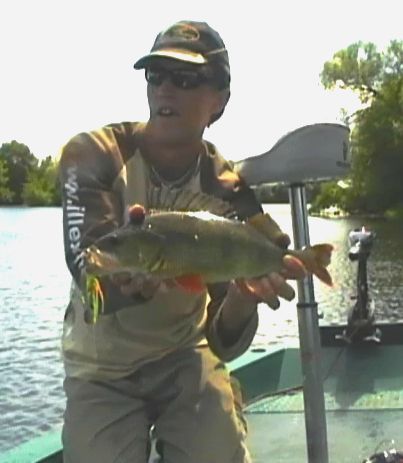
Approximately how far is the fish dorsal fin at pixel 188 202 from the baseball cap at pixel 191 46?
15.3 inches

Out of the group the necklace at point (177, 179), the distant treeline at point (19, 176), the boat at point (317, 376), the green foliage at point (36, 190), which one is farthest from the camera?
the distant treeline at point (19, 176)

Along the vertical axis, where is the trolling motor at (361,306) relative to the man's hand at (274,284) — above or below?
below

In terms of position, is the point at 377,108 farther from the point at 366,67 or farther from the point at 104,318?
the point at 104,318

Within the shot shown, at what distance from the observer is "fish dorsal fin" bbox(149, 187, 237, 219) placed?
2691 millimetres

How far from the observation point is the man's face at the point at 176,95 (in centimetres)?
282

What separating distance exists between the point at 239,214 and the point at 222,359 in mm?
457

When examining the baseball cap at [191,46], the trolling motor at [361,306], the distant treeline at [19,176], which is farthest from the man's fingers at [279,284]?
the distant treeline at [19,176]

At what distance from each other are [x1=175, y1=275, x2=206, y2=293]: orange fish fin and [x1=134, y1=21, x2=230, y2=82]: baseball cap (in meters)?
0.71

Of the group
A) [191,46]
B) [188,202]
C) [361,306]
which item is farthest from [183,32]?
[361,306]

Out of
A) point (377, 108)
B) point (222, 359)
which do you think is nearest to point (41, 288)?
point (222, 359)

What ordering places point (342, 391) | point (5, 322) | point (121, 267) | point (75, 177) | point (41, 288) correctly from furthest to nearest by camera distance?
point (41, 288)
point (5, 322)
point (342, 391)
point (75, 177)
point (121, 267)

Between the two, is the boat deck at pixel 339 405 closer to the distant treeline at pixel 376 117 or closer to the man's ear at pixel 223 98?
the man's ear at pixel 223 98

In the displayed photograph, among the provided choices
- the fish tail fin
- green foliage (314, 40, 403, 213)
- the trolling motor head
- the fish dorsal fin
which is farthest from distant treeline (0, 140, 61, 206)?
the fish tail fin

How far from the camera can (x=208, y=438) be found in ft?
9.35
